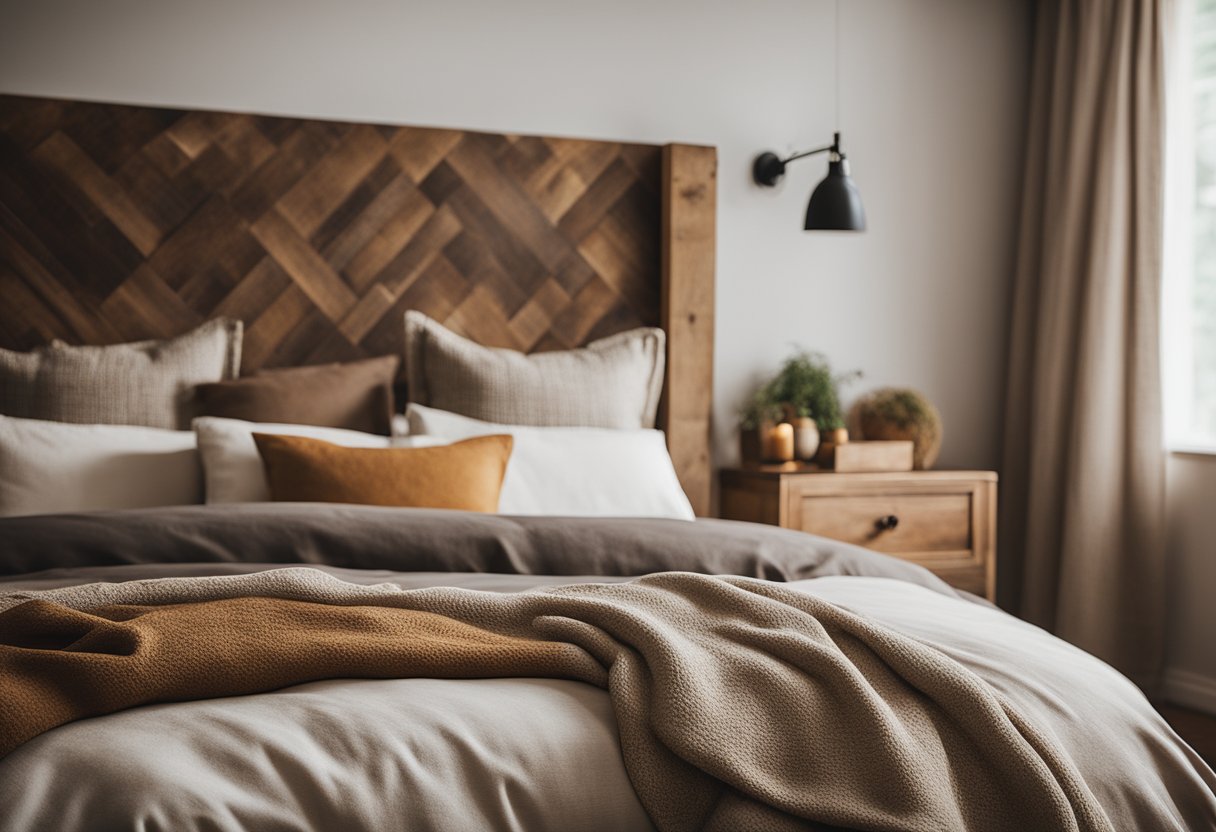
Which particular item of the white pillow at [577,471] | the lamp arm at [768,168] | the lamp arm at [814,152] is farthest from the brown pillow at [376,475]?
the lamp arm at [768,168]

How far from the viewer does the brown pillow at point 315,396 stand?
2.93 meters

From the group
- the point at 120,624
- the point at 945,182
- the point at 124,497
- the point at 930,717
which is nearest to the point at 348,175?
the point at 124,497

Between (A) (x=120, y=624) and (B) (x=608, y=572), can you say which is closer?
(A) (x=120, y=624)

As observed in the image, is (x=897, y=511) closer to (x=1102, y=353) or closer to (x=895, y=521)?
(x=895, y=521)

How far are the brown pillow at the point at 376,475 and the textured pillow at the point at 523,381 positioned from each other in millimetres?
559

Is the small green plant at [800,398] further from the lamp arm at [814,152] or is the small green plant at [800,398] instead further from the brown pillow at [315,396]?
the brown pillow at [315,396]

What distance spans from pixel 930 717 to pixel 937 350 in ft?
9.27

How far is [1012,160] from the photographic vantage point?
3.95 m

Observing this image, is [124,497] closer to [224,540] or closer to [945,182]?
[224,540]

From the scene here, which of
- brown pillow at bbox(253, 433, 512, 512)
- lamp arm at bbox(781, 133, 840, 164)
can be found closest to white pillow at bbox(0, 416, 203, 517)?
brown pillow at bbox(253, 433, 512, 512)

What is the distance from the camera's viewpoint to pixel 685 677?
118 cm

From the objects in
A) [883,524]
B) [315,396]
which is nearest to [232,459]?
[315,396]

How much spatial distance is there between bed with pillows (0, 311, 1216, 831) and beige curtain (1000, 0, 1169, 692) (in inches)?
71.5

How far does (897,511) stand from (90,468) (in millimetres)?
2208
